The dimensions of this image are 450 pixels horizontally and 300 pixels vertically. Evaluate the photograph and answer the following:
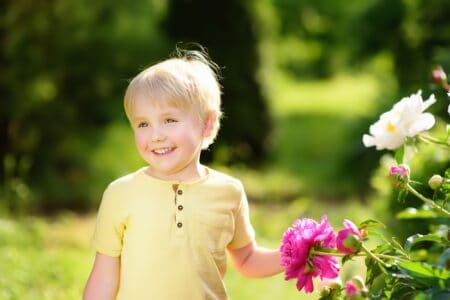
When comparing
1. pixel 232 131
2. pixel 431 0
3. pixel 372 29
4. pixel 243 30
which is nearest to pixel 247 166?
pixel 232 131

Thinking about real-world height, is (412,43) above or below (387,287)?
above

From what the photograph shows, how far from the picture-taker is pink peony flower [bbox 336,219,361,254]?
6.56 feet

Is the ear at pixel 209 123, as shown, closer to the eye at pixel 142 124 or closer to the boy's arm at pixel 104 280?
the eye at pixel 142 124

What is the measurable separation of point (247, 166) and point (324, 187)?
3.33ft

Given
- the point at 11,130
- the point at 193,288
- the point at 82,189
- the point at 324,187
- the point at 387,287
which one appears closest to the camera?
the point at 387,287

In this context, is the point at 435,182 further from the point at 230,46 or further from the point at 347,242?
the point at 230,46

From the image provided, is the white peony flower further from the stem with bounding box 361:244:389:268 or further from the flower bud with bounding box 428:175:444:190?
the stem with bounding box 361:244:389:268

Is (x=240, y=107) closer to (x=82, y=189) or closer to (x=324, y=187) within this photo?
(x=324, y=187)

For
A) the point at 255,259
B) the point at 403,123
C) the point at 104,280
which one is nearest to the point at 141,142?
the point at 104,280

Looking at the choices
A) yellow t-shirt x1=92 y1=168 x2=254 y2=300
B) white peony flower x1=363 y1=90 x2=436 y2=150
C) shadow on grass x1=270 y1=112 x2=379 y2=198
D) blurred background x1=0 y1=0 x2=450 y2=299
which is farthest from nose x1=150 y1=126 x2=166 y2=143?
shadow on grass x1=270 y1=112 x2=379 y2=198

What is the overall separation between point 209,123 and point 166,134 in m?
0.18

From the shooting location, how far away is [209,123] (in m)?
2.66

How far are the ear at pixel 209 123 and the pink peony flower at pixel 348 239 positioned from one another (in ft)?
Result: 2.10

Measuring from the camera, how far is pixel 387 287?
2.25 meters
